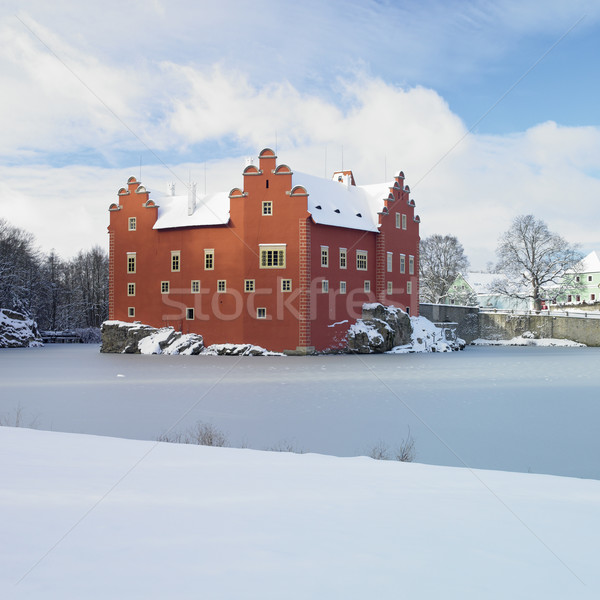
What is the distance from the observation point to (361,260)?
4503 cm

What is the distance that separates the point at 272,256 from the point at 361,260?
720 cm

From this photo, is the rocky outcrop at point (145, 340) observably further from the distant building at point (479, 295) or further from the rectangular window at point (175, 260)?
the distant building at point (479, 295)

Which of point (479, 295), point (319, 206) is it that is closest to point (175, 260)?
point (319, 206)

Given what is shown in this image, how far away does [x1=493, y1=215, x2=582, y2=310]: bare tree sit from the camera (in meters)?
57.6

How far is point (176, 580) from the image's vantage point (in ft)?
13.4

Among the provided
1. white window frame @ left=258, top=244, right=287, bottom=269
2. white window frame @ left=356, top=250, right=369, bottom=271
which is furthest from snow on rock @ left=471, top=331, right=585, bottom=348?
white window frame @ left=258, top=244, right=287, bottom=269

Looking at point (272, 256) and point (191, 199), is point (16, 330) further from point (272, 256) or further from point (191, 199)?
point (272, 256)

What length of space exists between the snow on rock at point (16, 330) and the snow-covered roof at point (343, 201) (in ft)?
102

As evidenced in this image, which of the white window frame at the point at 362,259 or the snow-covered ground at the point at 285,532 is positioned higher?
the white window frame at the point at 362,259

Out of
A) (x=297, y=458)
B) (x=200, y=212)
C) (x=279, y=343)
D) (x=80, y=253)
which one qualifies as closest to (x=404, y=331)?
(x=279, y=343)

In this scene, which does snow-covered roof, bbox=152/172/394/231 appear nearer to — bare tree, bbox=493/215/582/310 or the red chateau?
the red chateau

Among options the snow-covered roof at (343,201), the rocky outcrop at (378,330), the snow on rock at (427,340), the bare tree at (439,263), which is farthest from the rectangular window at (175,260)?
the bare tree at (439,263)

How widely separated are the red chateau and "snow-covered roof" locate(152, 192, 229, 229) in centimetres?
10

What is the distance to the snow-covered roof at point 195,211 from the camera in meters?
43.0
